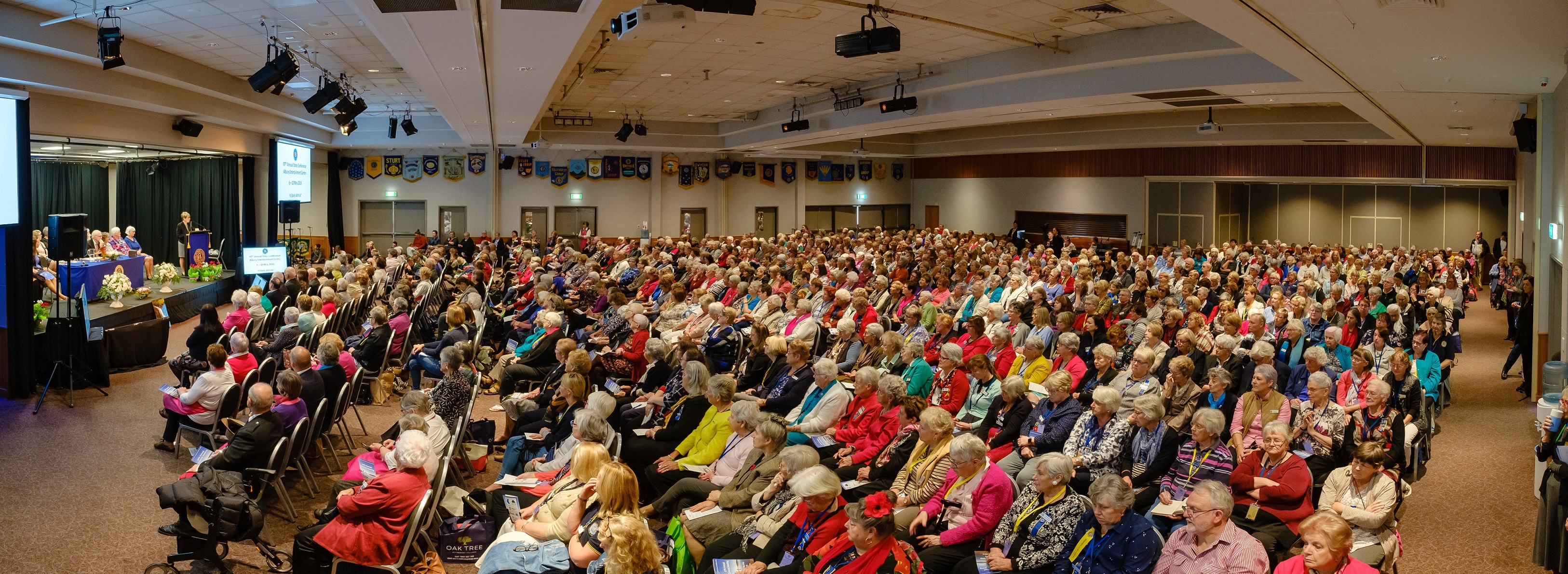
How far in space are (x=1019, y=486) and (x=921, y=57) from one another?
837cm

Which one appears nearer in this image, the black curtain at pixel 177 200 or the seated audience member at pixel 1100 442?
the seated audience member at pixel 1100 442

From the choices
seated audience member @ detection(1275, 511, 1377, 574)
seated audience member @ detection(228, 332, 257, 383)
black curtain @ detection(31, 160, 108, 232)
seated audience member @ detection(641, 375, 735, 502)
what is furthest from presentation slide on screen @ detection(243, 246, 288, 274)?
seated audience member @ detection(1275, 511, 1377, 574)

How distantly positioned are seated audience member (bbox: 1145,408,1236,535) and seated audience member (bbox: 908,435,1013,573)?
0.86 metres

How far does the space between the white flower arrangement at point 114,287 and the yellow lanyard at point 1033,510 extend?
1219 centimetres

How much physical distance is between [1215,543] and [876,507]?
1.26 meters

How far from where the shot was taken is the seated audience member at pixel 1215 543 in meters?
3.48

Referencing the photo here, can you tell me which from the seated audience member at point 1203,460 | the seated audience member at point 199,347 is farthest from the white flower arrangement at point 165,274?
the seated audience member at point 1203,460

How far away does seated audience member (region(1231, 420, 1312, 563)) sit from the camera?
4.29m

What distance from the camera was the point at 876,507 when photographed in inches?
147

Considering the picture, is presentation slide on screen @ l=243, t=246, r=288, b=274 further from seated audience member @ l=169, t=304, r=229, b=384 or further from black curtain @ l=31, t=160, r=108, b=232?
seated audience member @ l=169, t=304, r=229, b=384

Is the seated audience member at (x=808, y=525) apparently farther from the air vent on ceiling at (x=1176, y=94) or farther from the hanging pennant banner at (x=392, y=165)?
the hanging pennant banner at (x=392, y=165)

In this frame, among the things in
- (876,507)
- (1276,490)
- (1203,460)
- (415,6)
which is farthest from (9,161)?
(1276,490)

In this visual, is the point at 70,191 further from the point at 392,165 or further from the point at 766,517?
the point at 766,517

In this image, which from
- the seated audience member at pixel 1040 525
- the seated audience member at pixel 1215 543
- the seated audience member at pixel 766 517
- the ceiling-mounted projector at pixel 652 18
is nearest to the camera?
the seated audience member at pixel 1215 543
